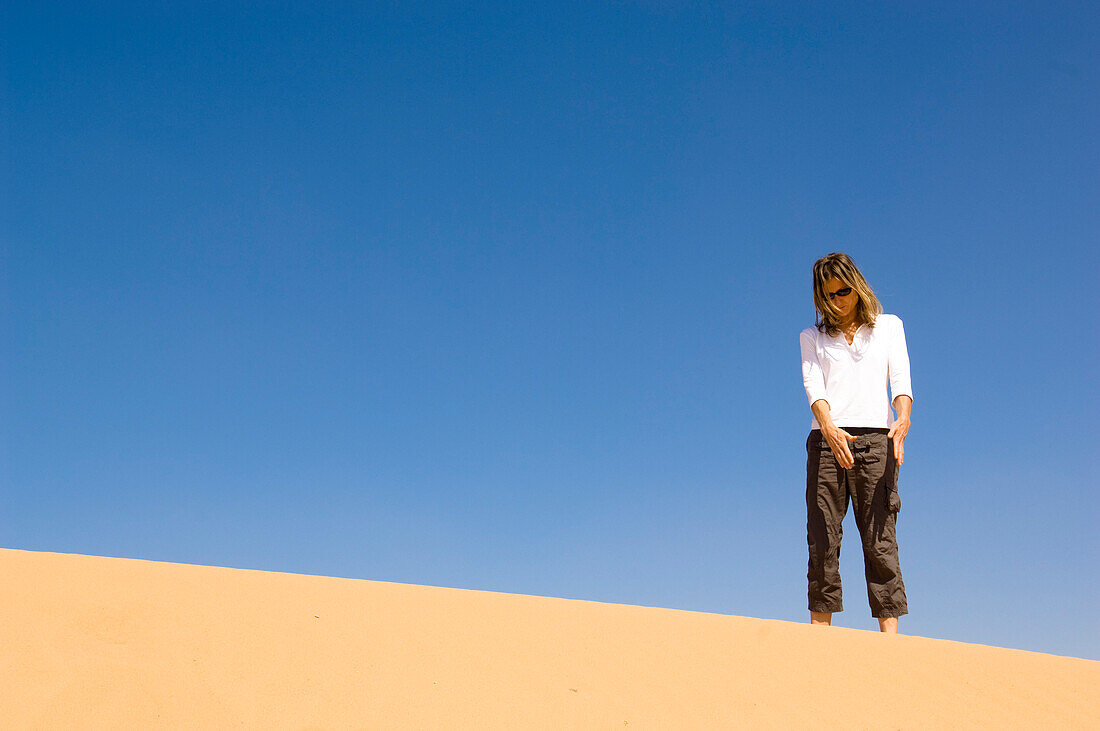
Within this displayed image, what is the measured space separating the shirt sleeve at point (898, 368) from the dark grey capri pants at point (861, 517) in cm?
25

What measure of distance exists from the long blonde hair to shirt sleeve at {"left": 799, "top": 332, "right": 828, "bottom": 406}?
0.11 metres

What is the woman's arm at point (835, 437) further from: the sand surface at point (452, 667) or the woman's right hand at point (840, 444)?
the sand surface at point (452, 667)

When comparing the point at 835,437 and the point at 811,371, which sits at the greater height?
the point at 811,371

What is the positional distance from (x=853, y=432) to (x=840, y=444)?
0.19 metres

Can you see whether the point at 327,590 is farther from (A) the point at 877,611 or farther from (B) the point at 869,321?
(B) the point at 869,321

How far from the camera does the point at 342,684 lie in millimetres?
2967

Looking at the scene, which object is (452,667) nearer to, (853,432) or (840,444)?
(840,444)

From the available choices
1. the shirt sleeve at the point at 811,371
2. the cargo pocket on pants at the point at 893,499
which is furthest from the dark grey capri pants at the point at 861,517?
the shirt sleeve at the point at 811,371

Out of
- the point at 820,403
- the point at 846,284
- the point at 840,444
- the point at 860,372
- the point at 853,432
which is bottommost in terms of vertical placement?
the point at 840,444

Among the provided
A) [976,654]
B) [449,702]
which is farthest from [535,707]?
[976,654]

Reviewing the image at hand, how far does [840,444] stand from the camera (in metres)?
4.46

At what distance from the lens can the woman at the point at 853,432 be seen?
4.44m

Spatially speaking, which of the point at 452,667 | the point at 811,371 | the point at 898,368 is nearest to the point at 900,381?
the point at 898,368

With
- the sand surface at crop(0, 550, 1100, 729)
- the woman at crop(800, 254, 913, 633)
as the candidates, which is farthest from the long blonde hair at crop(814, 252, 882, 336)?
the sand surface at crop(0, 550, 1100, 729)
